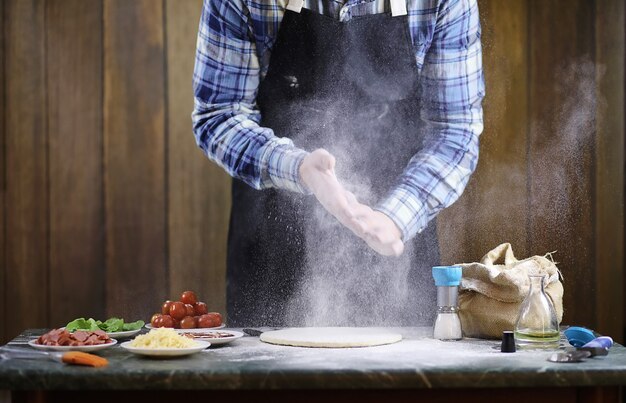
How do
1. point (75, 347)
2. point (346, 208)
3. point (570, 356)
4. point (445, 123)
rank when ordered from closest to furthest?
point (570, 356)
point (75, 347)
point (346, 208)
point (445, 123)

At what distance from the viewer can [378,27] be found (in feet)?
9.60

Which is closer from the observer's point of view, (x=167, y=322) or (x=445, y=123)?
(x=167, y=322)

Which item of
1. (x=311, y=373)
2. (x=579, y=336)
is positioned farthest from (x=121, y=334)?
(x=579, y=336)

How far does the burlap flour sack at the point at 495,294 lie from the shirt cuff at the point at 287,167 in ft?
2.40

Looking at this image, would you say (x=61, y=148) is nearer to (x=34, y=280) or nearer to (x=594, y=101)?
(x=34, y=280)

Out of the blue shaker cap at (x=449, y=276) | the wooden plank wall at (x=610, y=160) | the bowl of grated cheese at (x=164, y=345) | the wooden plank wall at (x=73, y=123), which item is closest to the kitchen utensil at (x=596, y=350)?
the blue shaker cap at (x=449, y=276)

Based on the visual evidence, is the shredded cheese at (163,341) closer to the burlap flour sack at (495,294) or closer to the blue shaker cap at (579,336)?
the burlap flour sack at (495,294)

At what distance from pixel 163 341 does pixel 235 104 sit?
1.18m

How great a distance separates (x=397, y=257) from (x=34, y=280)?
4.14ft

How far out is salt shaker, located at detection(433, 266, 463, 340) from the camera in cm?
228

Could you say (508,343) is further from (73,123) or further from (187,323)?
(73,123)

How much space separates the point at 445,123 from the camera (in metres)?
2.98

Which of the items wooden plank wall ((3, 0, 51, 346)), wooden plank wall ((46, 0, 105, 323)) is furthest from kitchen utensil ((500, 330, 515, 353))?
wooden plank wall ((3, 0, 51, 346))

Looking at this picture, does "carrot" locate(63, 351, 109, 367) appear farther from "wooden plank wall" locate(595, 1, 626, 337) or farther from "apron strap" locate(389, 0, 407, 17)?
"wooden plank wall" locate(595, 1, 626, 337)
